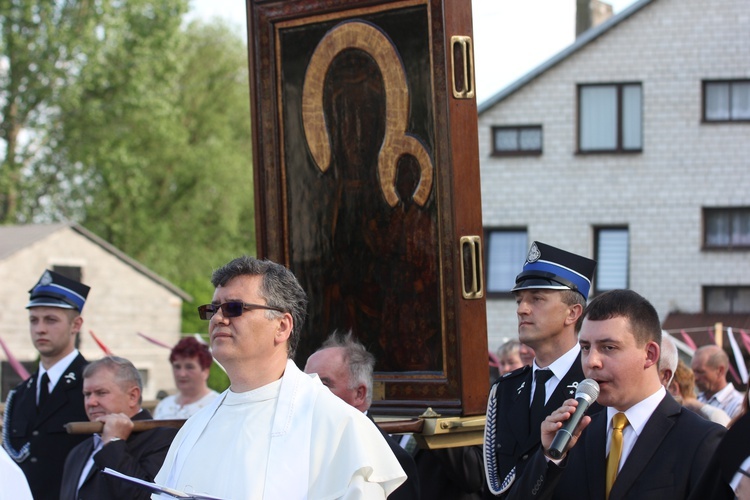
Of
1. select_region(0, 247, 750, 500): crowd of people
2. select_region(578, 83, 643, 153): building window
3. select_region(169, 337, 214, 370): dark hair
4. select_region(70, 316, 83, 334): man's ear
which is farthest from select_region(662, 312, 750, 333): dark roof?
select_region(0, 247, 750, 500): crowd of people

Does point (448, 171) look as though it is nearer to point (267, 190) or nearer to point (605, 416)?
point (267, 190)

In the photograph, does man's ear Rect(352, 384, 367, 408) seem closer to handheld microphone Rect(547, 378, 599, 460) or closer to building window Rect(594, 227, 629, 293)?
handheld microphone Rect(547, 378, 599, 460)

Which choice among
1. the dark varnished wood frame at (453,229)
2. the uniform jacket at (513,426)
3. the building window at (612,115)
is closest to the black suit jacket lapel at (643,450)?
the uniform jacket at (513,426)

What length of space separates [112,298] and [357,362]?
3039 centimetres

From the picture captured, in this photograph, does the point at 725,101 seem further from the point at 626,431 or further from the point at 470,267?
the point at 626,431

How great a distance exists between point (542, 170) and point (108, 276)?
13.9m

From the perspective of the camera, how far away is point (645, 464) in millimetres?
4098

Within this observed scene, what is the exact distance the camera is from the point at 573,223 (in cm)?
2714

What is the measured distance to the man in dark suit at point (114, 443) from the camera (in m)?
5.70

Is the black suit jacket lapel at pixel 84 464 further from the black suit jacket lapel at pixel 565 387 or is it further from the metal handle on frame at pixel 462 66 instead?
the metal handle on frame at pixel 462 66

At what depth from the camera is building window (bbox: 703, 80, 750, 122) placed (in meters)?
26.7

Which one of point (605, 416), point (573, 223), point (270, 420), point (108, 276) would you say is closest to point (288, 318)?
point (270, 420)

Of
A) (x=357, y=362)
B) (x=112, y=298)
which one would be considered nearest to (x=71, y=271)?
(x=112, y=298)

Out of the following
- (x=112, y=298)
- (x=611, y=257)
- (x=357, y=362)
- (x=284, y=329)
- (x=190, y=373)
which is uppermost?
(x=284, y=329)
